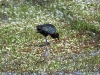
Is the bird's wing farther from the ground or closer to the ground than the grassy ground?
farther from the ground

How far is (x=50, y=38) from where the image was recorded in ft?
114

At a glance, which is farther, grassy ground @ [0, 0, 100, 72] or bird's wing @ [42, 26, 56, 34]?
bird's wing @ [42, 26, 56, 34]

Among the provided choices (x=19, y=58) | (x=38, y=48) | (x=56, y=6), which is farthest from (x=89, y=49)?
(x=56, y=6)

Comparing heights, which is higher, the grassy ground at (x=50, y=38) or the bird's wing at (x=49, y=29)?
the bird's wing at (x=49, y=29)

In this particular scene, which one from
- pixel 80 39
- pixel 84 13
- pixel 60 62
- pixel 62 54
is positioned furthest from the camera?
pixel 84 13

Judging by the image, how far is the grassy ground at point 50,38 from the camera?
26.7 m

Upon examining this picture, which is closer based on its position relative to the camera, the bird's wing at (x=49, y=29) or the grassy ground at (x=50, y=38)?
the grassy ground at (x=50, y=38)

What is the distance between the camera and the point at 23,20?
39469mm

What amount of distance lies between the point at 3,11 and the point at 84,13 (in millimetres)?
9796

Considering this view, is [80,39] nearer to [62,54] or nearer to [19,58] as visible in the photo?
[62,54]

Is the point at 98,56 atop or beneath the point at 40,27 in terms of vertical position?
beneath

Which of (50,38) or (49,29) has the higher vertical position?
(49,29)

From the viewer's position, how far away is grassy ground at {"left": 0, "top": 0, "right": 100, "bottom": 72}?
87.7 ft

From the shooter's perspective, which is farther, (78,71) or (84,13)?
(84,13)
